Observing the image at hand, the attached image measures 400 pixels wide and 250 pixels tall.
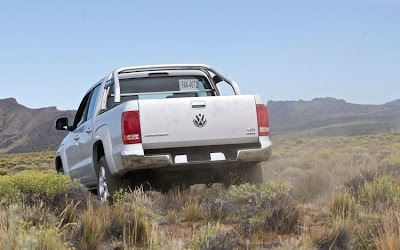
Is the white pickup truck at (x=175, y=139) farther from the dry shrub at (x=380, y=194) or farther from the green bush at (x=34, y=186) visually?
the dry shrub at (x=380, y=194)

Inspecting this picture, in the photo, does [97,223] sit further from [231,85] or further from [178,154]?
[231,85]

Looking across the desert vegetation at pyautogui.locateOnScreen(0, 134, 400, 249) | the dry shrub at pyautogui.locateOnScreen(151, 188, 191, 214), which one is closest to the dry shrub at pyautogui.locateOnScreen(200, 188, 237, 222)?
the desert vegetation at pyautogui.locateOnScreen(0, 134, 400, 249)

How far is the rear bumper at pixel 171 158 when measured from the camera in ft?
25.2

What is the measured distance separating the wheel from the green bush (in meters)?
0.66

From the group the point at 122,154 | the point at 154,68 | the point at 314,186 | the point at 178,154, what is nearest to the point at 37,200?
the point at 122,154

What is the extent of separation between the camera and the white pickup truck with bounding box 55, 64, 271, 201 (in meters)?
7.74

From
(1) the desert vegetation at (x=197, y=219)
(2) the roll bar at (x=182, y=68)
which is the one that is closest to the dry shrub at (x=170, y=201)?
(1) the desert vegetation at (x=197, y=219)

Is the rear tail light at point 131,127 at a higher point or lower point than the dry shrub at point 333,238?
higher

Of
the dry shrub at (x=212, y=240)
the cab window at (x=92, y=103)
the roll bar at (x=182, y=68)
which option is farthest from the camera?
the cab window at (x=92, y=103)

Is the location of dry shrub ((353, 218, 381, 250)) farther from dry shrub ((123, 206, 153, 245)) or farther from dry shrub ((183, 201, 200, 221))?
dry shrub ((183, 201, 200, 221))

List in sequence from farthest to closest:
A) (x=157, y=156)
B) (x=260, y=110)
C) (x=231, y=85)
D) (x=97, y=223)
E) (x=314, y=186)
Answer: (x=314, y=186) → (x=231, y=85) → (x=260, y=110) → (x=157, y=156) → (x=97, y=223)

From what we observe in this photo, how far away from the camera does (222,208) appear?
7.22m

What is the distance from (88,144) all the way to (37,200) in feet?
7.03

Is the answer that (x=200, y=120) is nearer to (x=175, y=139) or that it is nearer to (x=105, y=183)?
(x=175, y=139)
